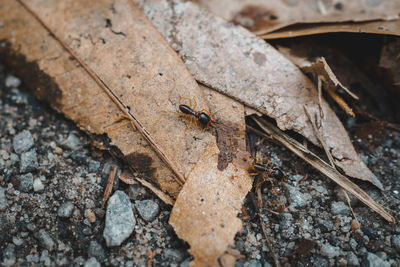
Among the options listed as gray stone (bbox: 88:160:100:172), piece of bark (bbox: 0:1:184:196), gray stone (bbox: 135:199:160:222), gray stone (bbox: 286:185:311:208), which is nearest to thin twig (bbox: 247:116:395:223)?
gray stone (bbox: 286:185:311:208)

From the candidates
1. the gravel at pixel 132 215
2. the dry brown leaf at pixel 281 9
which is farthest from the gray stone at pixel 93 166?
the dry brown leaf at pixel 281 9

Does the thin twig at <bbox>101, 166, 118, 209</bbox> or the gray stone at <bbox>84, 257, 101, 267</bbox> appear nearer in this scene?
the gray stone at <bbox>84, 257, 101, 267</bbox>

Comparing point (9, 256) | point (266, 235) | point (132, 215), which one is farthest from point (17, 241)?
point (266, 235)

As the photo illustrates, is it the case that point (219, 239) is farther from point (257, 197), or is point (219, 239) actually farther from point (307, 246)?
point (307, 246)

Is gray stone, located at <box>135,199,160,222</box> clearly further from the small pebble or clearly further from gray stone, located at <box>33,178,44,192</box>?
gray stone, located at <box>33,178,44,192</box>

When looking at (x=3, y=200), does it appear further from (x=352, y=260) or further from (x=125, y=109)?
(x=352, y=260)

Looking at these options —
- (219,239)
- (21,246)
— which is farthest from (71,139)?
(219,239)
